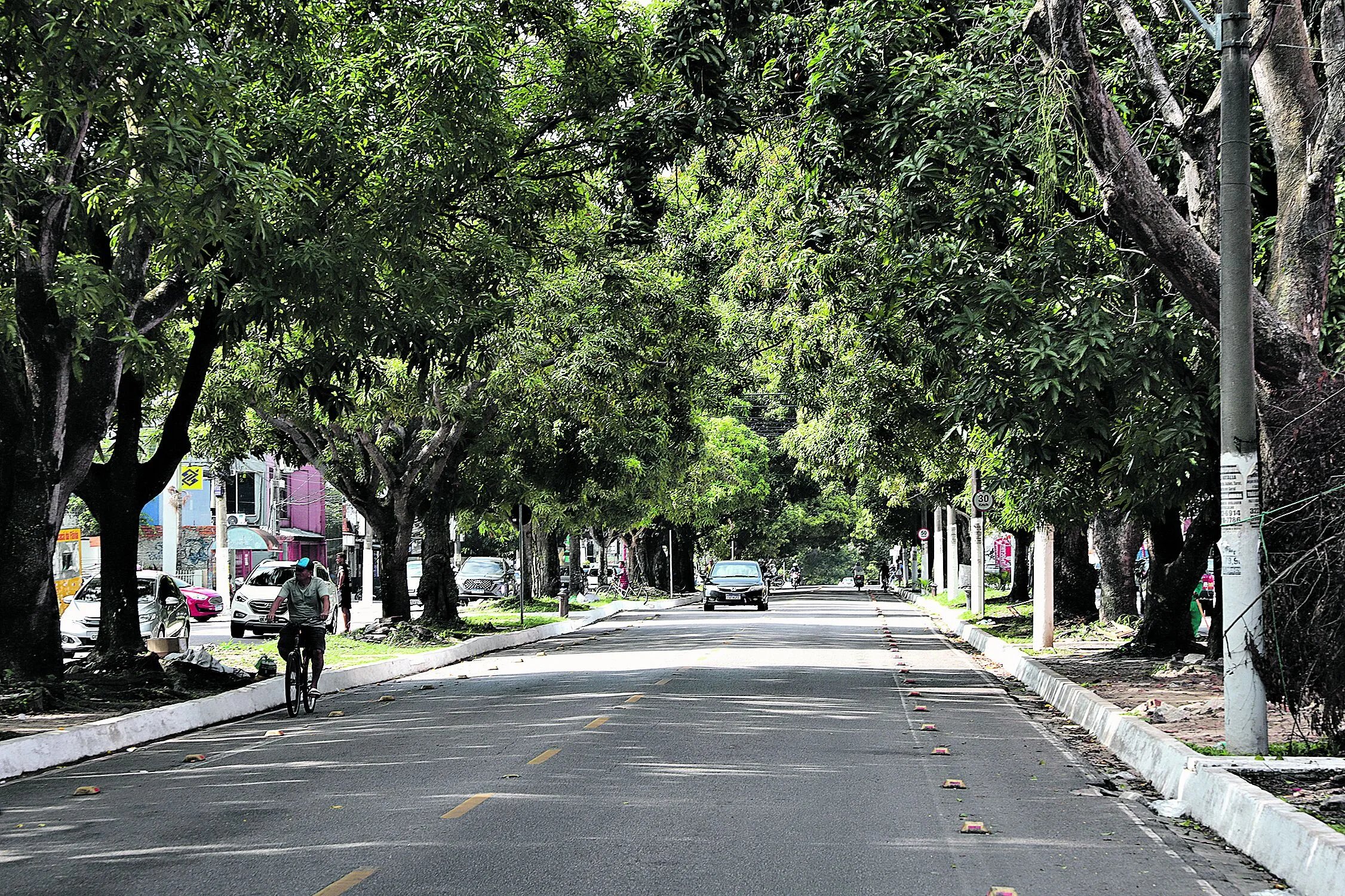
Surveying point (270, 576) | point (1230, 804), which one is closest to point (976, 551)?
point (270, 576)

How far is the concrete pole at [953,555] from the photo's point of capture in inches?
1997

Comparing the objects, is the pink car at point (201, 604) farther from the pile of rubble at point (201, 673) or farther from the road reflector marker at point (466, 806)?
the road reflector marker at point (466, 806)

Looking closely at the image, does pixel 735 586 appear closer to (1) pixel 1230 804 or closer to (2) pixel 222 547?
(2) pixel 222 547

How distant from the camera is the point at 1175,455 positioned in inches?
656

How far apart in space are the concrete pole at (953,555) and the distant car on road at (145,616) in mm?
27867

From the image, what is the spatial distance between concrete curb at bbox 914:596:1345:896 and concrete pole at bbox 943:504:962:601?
34589 mm

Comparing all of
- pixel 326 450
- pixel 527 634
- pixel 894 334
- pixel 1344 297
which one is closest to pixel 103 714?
pixel 894 334

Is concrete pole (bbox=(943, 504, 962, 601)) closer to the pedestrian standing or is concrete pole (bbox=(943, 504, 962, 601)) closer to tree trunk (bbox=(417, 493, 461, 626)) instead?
tree trunk (bbox=(417, 493, 461, 626))

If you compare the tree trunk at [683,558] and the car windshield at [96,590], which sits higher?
the car windshield at [96,590]

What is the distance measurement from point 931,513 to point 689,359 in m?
43.9

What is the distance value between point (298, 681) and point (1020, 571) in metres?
31.0

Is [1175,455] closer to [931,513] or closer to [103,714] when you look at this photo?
[103,714]

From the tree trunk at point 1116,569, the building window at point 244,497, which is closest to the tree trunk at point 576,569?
the building window at point 244,497

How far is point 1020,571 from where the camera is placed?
1747 inches
